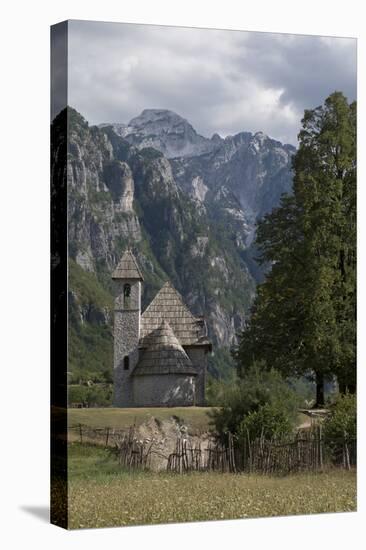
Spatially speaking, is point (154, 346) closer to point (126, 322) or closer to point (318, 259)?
point (126, 322)

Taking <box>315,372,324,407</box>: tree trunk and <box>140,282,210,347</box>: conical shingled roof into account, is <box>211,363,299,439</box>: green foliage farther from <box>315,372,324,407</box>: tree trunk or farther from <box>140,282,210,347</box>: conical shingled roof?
<box>140,282,210,347</box>: conical shingled roof

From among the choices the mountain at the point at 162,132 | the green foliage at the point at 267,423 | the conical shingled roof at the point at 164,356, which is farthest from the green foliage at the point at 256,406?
the mountain at the point at 162,132

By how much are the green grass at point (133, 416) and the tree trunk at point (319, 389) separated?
8.13 feet

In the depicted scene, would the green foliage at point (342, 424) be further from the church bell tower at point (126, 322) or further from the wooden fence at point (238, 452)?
the church bell tower at point (126, 322)

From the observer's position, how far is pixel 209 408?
70.7ft

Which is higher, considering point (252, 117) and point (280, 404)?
point (252, 117)

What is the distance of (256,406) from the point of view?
22141 millimetres

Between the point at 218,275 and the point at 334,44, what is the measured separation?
180 inches

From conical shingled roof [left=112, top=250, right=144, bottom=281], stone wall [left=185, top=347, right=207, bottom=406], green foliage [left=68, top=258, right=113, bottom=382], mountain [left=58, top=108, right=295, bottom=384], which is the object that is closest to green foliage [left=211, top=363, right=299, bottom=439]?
stone wall [left=185, top=347, right=207, bottom=406]

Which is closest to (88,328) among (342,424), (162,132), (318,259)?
(162,132)

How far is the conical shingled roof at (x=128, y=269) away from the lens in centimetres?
2114

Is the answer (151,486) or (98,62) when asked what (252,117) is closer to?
(98,62)

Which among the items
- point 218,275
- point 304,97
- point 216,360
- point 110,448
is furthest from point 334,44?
point 110,448

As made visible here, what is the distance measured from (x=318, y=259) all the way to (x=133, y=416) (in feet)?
15.5
